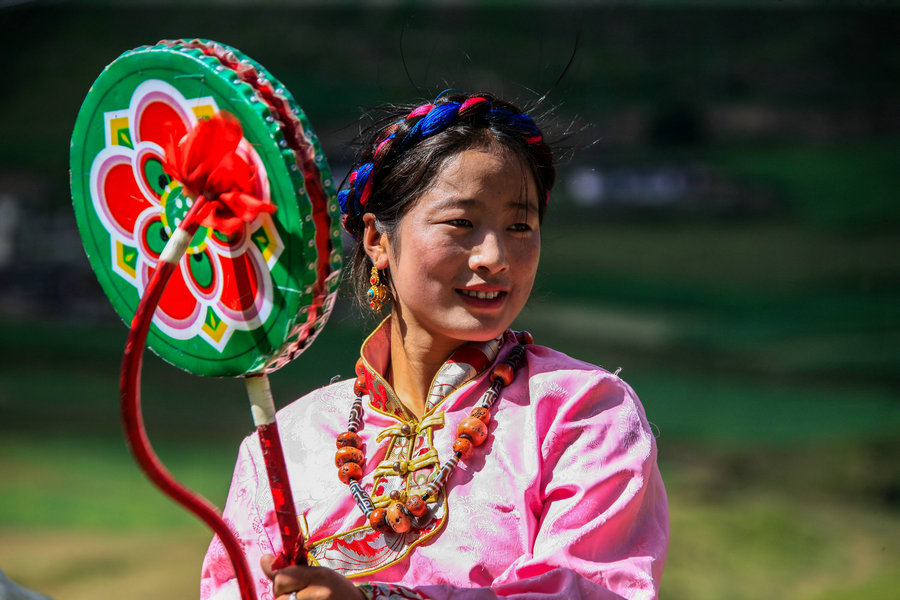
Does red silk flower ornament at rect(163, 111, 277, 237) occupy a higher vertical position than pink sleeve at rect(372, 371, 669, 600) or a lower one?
higher

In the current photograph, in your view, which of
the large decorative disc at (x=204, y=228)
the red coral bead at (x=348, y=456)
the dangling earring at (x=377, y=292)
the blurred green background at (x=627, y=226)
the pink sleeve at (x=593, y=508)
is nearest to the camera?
the large decorative disc at (x=204, y=228)

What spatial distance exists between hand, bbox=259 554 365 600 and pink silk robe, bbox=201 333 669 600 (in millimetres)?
103

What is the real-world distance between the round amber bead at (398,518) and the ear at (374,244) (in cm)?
44

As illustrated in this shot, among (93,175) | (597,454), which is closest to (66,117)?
(93,175)

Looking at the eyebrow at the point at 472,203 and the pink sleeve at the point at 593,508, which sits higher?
the eyebrow at the point at 472,203

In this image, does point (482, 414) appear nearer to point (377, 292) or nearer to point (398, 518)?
point (398, 518)

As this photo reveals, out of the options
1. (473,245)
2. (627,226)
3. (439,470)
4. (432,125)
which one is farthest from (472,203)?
(627,226)

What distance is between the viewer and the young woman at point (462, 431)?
1.52 meters

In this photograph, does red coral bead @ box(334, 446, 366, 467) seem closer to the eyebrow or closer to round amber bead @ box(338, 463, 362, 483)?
round amber bead @ box(338, 463, 362, 483)

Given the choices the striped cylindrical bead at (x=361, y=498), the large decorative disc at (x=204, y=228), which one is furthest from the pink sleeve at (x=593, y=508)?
the large decorative disc at (x=204, y=228)

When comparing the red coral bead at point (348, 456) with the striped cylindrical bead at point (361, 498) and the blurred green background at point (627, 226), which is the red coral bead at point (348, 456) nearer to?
the striped cylindrical bead at point (361, 498)

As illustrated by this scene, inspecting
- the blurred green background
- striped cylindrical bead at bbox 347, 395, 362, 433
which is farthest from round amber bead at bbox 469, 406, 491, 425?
the blurred green background

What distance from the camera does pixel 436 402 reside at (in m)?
1.74

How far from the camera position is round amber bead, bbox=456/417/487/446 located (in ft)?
5.38
